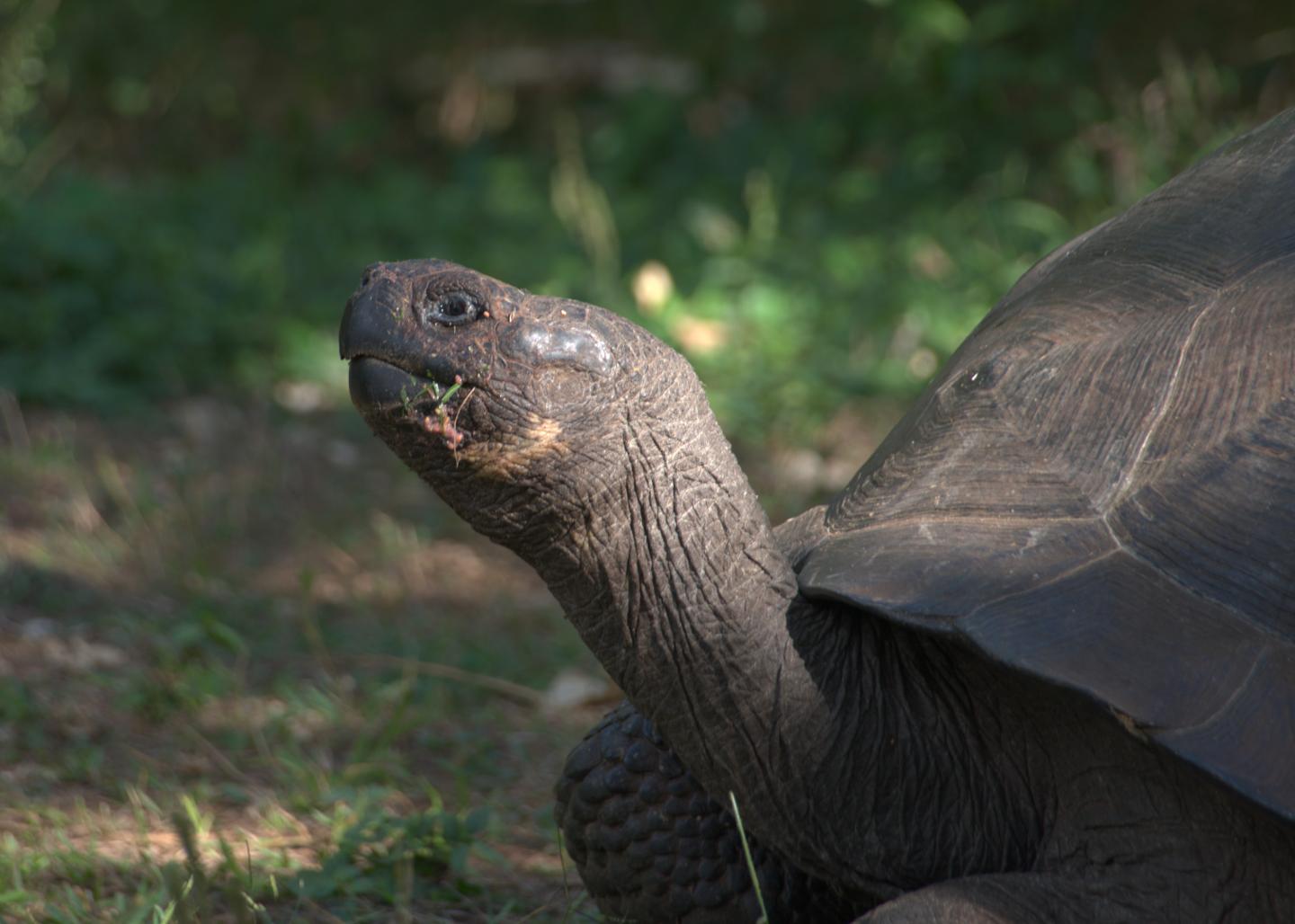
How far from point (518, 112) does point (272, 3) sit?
1942mm

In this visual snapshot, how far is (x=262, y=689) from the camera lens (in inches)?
128

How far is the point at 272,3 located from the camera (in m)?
10.0

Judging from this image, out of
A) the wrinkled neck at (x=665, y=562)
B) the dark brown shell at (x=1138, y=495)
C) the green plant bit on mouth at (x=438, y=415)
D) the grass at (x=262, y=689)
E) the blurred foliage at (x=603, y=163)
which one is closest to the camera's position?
the dark brown shell at (x=1138, y=495)

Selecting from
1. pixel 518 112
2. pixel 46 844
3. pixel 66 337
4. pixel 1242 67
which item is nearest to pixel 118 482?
pixel 66 337

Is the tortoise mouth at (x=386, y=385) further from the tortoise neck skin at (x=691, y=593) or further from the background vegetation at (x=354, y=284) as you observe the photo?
the background vegetation at (x=354, y=284)

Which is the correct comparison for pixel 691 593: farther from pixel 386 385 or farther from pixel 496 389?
pixel 386 385

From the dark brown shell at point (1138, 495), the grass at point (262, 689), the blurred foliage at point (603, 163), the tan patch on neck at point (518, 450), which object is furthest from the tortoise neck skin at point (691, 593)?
the blurred foliage at point (603, 163)

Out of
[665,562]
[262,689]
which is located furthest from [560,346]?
[262,689]

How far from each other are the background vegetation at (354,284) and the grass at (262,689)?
0.01 metres

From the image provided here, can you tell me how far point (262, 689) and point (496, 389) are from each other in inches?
67.4

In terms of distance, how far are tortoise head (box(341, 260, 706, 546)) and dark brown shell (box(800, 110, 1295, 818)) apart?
0.36 m

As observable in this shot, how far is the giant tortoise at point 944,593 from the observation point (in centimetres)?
173

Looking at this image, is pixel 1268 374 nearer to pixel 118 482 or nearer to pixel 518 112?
pixel 118 482

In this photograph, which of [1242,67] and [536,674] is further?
[1242,67]
